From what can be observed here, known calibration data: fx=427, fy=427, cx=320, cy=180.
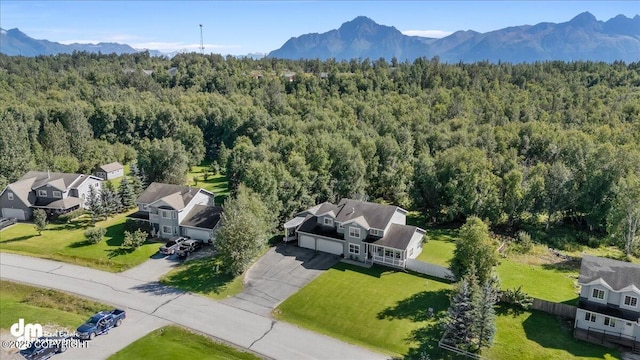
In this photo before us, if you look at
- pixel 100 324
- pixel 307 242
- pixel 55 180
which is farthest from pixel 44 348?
pixel 55 180

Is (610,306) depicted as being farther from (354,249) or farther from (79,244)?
(79,244)

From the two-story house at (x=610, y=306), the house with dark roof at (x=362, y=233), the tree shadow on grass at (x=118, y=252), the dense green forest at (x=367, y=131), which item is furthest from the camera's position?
the dense green forest at (x=367, y=131)


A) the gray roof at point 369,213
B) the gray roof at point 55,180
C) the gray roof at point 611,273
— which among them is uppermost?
the gray roof at point 55,180

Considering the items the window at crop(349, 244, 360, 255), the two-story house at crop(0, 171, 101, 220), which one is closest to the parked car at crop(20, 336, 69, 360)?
the window at crop(349, 244, 360, 255)

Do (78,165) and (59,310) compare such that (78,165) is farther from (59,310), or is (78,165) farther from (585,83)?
(585,83)

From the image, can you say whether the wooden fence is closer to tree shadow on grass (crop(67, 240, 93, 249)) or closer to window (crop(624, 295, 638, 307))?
window (crop(624, 295, 638, 307))

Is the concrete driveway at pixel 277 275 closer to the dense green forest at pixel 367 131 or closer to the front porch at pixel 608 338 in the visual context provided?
the dense green forest at pixel 367 131

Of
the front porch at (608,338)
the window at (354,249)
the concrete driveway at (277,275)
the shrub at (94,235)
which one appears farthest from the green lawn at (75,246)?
the front porch at (608,338)
